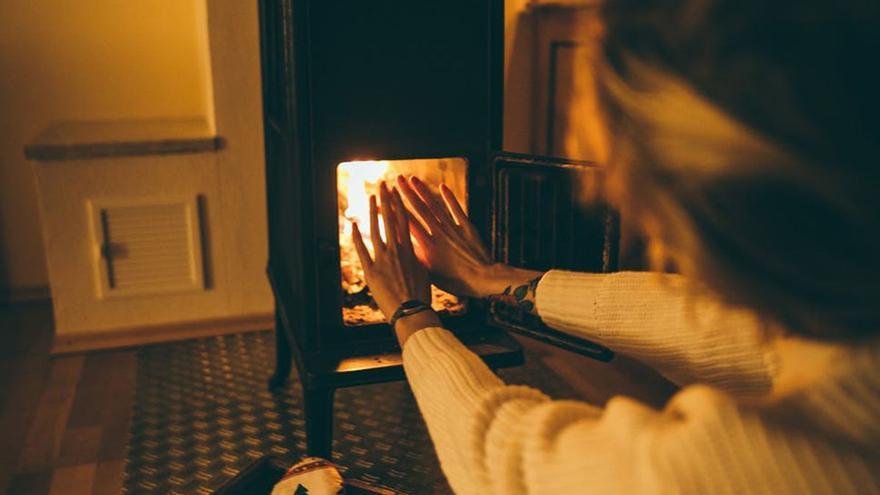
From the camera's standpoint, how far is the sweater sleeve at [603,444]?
50 cm

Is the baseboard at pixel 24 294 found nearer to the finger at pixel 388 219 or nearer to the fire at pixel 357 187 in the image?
the fire at pixel 357 187

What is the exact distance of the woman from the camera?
43cm

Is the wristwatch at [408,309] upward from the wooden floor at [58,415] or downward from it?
upward

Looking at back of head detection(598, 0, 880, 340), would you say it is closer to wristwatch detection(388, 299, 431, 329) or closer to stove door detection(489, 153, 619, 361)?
wristwatch detection(388, 299, 431, 329)

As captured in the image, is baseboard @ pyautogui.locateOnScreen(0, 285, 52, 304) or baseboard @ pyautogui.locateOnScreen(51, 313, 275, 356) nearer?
baseboard @ pyautogui.locateOnScreen(51, 313, 275, 356)

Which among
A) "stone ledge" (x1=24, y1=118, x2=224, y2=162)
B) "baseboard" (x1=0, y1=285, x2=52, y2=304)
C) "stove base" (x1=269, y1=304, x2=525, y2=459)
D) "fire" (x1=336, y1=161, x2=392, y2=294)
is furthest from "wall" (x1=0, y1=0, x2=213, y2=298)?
"stove base" (x1=269, y1=304, x2=525, y2=459)

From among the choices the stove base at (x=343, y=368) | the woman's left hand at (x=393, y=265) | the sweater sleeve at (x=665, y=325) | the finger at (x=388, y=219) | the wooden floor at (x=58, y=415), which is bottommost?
the wooden floor at (x=58, y=415)

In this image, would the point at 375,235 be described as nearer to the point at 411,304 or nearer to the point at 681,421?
the point at 411,304

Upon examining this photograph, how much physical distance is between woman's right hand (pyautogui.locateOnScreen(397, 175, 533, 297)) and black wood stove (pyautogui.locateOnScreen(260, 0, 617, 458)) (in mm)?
150

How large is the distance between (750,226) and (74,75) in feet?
7.53

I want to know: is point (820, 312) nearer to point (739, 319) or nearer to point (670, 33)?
point (670, 33)

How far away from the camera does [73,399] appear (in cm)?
184

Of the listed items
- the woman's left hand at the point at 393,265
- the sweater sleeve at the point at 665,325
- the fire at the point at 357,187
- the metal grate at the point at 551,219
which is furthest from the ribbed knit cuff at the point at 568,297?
the fire at the point at 357,187

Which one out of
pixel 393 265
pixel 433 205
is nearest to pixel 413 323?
pixel 393 265
